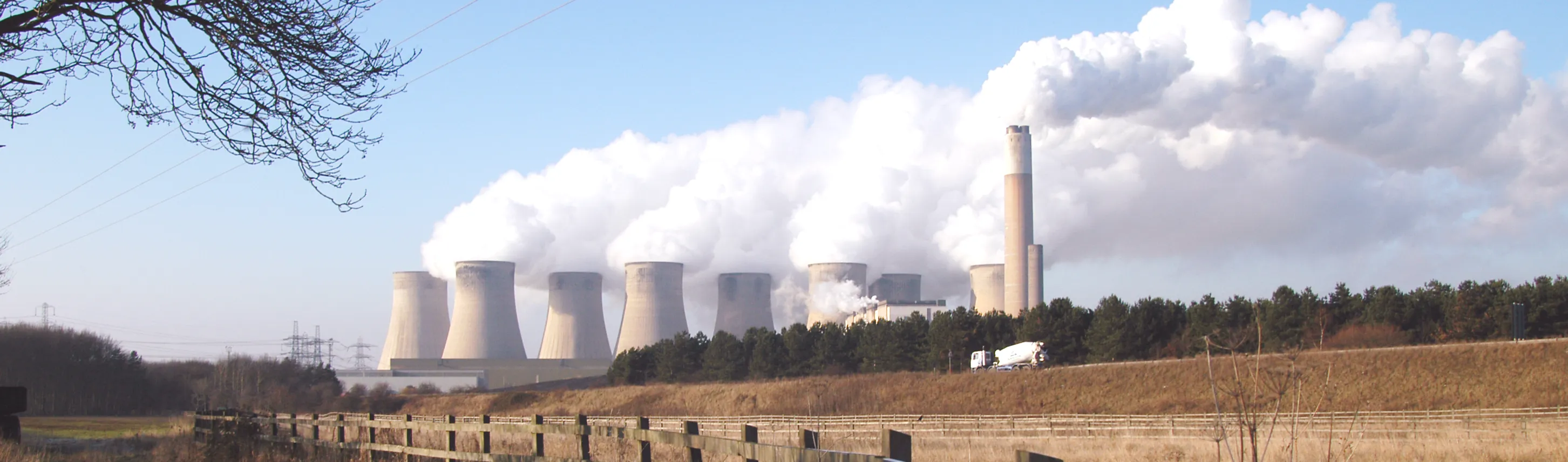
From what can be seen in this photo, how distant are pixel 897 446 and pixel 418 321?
6834 cm

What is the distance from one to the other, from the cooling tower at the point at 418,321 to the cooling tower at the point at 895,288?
2426 centimetres

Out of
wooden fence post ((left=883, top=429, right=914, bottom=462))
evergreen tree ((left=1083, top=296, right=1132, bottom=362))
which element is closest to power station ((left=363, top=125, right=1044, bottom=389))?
evergreen tree ((left=1083, top=296, right=1132, bottom=362))

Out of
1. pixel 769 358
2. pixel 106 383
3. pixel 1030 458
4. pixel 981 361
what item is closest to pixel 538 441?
pixel 1030 458

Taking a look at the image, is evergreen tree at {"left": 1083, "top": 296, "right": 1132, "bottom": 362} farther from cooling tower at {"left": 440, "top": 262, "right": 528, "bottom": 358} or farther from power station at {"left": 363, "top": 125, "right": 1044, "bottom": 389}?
cooling tower at {"left": 440, "top": 262, "right": 528, "bottom": 358}

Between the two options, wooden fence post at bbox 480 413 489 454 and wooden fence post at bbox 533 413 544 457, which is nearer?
wooden fence post at bbox 533 413 544 457

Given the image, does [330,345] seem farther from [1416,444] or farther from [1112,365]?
[1416,444]

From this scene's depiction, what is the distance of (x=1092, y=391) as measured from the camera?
35750mm

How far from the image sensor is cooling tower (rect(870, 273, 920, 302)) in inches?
2872

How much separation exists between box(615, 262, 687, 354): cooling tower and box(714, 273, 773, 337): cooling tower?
11.9 feet

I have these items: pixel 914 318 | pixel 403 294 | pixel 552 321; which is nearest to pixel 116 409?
pixel 403 294

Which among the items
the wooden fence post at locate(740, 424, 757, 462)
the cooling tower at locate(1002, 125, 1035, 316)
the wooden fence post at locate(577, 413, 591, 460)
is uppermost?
the cooling tower at locate(1002, 125, 1035, 316)

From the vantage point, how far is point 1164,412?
105ft

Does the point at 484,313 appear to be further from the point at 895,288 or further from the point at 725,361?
the point at 895,288

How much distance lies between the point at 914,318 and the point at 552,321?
25532 millimetres
